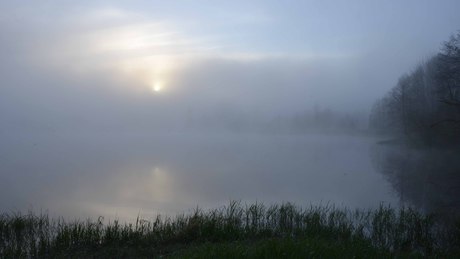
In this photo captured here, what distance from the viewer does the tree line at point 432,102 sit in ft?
112

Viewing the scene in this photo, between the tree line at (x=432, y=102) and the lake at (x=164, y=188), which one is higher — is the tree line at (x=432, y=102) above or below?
above

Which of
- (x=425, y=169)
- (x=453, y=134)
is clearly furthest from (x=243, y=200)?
(x=453, y=134)

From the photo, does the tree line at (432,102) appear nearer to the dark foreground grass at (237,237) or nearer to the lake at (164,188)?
the lake at (164,188)

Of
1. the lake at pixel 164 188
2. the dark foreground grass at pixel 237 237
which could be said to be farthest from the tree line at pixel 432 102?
the dark foreground grass at pixel 237 237

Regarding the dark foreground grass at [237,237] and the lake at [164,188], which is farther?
the lake at [164,188]

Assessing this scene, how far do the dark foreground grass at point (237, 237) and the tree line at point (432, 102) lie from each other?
1772cm

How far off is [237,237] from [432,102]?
2184 inches

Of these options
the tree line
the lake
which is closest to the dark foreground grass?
the lake

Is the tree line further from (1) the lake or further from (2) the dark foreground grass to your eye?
(2) the dark foreground grass

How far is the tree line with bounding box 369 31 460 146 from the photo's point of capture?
112 ft

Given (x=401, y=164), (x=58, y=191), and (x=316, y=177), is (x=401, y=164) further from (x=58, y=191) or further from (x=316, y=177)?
(x=58, y=191)

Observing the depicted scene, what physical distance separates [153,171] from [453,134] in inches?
1207

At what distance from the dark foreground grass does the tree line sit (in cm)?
1772

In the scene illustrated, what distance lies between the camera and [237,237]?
1157 cm
